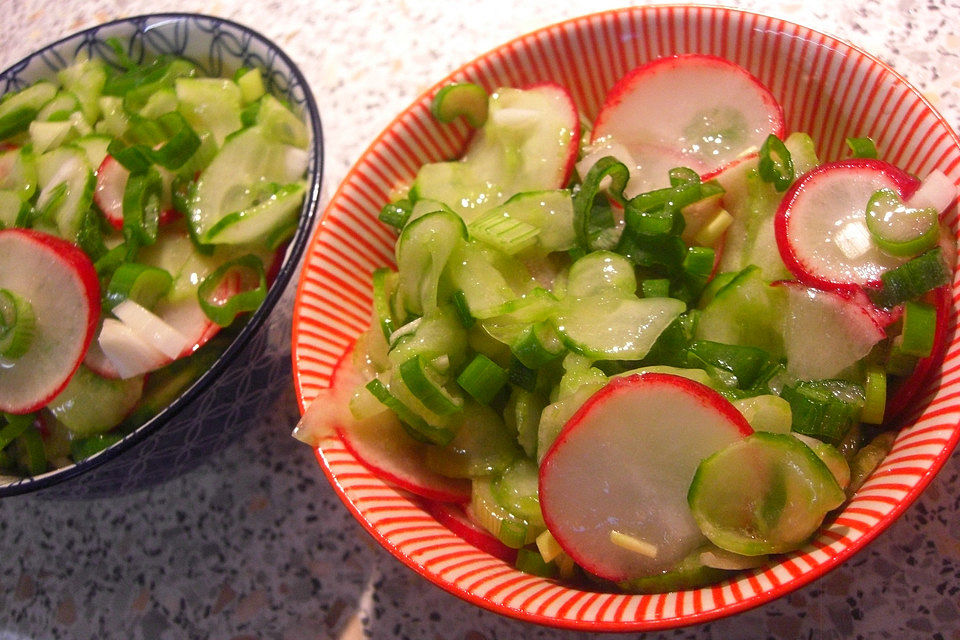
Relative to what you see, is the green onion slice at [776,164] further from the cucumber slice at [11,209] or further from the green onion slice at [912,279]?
the cucumber slice at [11,209]

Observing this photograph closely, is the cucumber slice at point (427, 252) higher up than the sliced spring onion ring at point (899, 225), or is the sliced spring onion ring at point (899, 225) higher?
the sliced spring onion ring at point (899, 225)

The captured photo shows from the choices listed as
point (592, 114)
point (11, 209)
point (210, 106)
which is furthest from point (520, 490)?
point (11, 209)

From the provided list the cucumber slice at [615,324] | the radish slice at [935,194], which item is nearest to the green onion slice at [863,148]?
the radish slice at [935,194]

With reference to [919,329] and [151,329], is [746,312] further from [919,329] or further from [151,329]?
[151,329]

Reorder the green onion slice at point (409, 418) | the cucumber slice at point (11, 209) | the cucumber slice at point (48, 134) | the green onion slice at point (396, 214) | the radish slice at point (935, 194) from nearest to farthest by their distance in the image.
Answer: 1. the radish slice at point (935, 194)
2. the green onion slice at point (409, 418)
3. the green onion slice at point (396, 214)
4. the cucumber slice at point (11, 209)
5. the cucumber slice at point (48, 134)

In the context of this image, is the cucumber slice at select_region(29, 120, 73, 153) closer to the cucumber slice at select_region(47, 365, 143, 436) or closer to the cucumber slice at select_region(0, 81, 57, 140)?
the cucumber slice at select_region(0, 81, 57, 140)

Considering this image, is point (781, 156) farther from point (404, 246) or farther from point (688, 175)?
point (404, 246)
